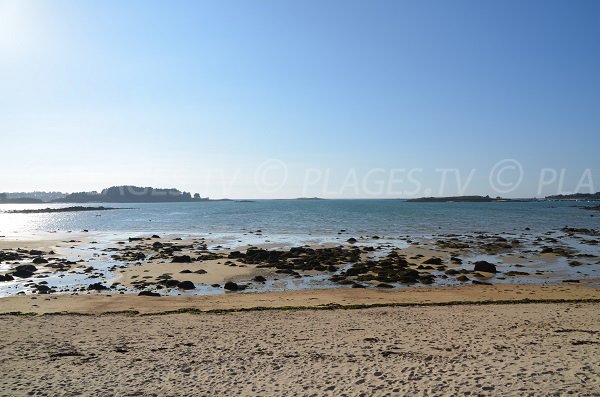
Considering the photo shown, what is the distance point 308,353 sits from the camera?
1225 centimetres

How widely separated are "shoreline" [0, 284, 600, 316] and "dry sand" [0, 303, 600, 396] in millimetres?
1341

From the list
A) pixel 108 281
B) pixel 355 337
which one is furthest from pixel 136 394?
pixel 108 281

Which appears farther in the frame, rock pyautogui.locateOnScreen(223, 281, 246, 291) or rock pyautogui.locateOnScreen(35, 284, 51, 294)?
rock pyautogui.locateOnScreen(223, 281, 246, 291)

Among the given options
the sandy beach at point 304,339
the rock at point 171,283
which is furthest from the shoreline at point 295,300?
the rock at point 171,283

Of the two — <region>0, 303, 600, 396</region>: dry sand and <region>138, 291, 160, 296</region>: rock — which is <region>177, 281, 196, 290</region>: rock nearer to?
<region>138, 291, 160, 296</region>: rock

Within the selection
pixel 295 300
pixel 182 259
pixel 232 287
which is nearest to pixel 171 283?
pixel 232 287

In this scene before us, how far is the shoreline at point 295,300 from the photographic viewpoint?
1825cm

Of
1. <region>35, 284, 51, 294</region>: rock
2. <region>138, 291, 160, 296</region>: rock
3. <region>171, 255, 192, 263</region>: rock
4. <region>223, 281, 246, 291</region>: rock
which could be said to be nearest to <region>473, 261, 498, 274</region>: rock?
<region>223, 281, 246, 291</region>: rock

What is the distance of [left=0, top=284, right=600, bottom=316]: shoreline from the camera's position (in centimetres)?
1825

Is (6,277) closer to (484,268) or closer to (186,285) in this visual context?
(186,285)

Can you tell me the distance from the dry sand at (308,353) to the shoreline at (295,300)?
1341 millimetres

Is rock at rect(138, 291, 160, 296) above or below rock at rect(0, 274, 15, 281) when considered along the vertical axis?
above

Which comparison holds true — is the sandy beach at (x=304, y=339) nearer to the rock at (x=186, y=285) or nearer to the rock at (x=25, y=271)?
the rock at (x=186, y=285)

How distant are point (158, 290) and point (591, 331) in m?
19.7
